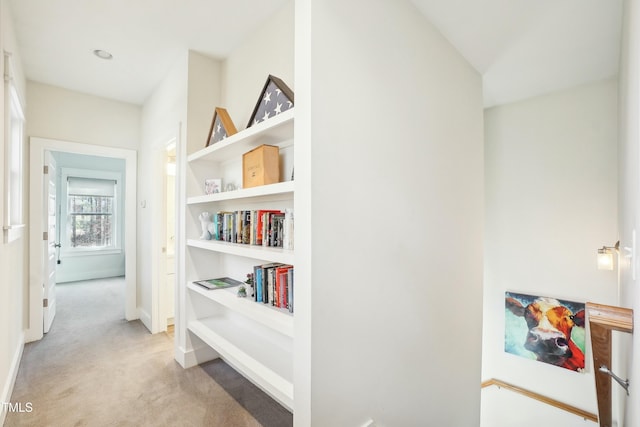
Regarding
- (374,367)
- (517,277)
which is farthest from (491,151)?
(374,367)

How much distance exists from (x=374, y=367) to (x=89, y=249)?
6910mm

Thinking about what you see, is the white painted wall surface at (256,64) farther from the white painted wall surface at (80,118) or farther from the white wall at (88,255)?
the white wall at (88,255)

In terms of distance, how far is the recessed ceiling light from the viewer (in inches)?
106

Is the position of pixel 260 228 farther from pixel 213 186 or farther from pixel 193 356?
pixel 193 356

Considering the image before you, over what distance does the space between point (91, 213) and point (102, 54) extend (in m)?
4.76

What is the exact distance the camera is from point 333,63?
136cm

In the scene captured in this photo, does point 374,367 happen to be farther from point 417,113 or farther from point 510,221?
point 510,221

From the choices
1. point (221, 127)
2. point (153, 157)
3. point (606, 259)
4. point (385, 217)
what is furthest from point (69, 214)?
point (606, 259)

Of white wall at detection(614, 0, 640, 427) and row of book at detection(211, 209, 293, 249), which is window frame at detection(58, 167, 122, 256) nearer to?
row of book at detection(211, 209, 293, 249)

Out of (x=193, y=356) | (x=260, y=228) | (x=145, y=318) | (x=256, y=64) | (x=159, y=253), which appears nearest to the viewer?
(x=260, y=228)

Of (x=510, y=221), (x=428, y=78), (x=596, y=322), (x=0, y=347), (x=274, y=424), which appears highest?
(x=428, y=78)

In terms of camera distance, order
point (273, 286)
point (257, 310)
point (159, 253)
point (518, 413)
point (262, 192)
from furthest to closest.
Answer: point (159, 253)
point (518, 413)
point (273, 286)
point (257, 310)
point (262, 192)

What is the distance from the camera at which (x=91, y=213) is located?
631 cm

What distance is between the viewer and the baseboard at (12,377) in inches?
Answer: 74.2
